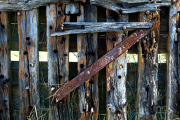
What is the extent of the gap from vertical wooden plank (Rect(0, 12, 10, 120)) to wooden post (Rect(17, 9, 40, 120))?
0.71 ft

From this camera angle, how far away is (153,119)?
2.66 meters

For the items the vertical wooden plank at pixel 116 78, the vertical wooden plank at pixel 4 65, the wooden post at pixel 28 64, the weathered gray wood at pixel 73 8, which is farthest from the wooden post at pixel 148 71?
the vertical wooden plank at pixel 4 65

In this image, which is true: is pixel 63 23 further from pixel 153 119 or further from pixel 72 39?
pixel 153 119

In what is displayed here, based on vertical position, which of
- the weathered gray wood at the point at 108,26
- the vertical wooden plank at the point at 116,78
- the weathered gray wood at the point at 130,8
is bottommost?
the vertical wooden plank at the point at 116,78

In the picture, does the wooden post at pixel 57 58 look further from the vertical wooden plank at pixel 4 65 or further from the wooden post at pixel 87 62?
the vertical wooden plank at pixel 4 65

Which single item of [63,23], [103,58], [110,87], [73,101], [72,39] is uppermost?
[63,23]

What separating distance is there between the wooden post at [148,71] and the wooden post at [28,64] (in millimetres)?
1573

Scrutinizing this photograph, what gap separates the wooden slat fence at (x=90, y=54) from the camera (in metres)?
2.57

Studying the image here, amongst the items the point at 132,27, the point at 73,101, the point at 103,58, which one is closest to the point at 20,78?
the point at 73,101

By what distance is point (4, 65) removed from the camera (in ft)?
8.91

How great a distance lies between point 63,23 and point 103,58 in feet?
2.56

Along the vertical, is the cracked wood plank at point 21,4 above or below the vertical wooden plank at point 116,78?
above

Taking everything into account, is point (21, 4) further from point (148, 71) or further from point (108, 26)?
point (148, 71)

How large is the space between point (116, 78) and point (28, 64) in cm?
136
